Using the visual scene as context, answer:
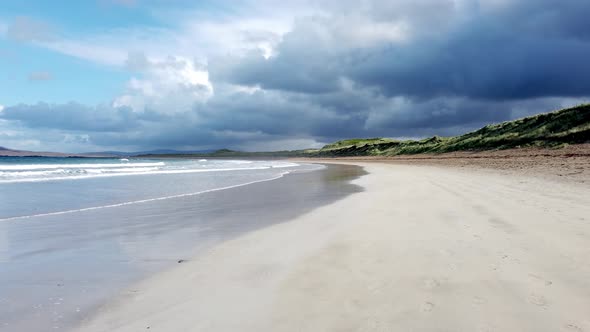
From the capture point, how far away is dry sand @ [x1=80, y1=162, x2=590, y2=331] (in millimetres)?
3443

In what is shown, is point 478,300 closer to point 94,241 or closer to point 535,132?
point 94,241

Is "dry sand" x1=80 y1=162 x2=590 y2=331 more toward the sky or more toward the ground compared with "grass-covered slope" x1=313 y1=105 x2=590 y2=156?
more toward the ground

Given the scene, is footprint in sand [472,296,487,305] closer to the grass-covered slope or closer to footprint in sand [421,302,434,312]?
footprint in sand [421,302,434,312]

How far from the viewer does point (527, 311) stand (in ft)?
11.4

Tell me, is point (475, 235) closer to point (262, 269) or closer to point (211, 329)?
point (262, 269)

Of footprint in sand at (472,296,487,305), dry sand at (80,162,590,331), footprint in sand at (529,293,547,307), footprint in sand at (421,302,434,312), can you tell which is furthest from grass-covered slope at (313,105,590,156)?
footprint in sand at (421,302,434,312)

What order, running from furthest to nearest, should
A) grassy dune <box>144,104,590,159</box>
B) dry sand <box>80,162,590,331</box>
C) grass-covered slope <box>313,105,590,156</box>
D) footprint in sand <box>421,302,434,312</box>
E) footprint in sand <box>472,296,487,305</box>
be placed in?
grass-covered slope <box>313,105,590,156</box> → grassy dune <box>144,104,590,159</box> → footprint in sand <box>472,296,487,305</box> → footprint in sand <box>421,302,434,312</box> → dry sand <box>80,162,590,331</box>

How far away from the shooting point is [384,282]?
4.41 m

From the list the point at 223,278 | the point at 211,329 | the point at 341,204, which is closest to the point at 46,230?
the point at 223,278

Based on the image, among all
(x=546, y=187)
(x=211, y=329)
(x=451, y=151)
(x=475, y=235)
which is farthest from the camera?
(x=451, y=151)

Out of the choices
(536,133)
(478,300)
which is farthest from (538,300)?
(536,133)

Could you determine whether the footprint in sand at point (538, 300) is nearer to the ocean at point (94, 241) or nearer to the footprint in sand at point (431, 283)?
the footprint in sand at point (431, 283)

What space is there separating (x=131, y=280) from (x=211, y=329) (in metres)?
2.07

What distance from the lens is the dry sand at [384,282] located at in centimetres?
344
